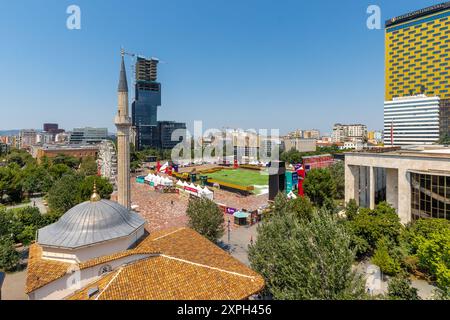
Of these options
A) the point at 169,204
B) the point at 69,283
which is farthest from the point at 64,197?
the point at 69,283

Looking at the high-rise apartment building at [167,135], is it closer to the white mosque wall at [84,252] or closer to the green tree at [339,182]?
the green tree at [339,182]

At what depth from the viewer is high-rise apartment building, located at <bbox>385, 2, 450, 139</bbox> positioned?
288 ft

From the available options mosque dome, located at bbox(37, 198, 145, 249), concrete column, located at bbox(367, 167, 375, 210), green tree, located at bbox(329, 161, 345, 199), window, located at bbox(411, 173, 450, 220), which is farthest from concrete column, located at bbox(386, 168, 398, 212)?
mosque dome, located at bbox(37, 198, 145, 249)

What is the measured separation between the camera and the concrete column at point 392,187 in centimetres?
2556

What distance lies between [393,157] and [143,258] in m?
23.4

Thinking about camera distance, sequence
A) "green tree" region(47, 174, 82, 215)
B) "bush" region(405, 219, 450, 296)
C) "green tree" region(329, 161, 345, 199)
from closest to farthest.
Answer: "bush" region(405, 219, 450, 296)
"green tree" region(47, 174, 82, 215)
"green tree" region(329, 161, 345, 199)

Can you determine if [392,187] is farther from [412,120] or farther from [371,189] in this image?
[412,120]

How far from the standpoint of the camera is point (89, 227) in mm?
12570

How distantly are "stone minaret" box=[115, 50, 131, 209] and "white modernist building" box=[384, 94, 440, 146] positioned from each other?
84.5 m

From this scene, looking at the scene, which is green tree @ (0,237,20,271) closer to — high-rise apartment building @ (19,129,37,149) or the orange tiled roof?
the orange tiled roof

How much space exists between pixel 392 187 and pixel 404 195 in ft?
9.42
